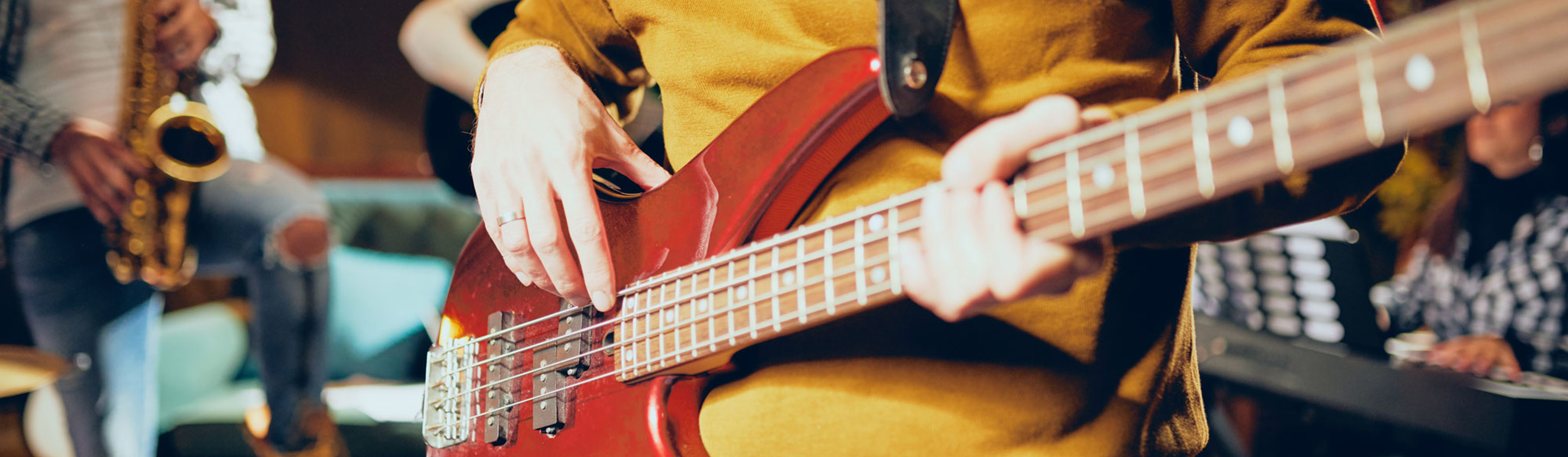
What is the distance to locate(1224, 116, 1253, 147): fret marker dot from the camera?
1.41ft

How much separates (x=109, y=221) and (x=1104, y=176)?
257cm

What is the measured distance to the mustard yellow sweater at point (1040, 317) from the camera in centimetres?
62

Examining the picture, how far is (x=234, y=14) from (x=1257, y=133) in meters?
3.02

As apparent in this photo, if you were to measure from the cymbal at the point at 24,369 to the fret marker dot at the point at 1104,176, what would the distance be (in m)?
2.23

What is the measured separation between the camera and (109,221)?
7.00 feet

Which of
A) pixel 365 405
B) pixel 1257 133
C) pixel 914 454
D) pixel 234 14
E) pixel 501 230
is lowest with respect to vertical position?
pixel 914 454

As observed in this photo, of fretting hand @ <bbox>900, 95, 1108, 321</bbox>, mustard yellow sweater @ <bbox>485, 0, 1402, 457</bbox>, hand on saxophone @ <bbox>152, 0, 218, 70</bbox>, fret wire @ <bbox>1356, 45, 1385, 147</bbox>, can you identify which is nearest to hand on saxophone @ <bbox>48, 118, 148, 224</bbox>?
hand on saxophone @ <bbox>152, 0, 218, 70</bbox>

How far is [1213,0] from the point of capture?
26.0 inches

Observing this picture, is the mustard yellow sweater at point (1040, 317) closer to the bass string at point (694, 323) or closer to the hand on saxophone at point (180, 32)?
the bass string at point (694, 323)

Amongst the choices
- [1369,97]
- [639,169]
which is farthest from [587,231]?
[1369,97]

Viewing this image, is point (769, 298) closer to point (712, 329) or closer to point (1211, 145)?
point (712, 329)

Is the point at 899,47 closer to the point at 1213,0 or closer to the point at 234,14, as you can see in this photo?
the point at 1213,0

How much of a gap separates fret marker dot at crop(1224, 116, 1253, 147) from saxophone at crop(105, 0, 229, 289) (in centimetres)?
263

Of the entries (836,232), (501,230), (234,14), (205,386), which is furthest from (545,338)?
(205,386)
